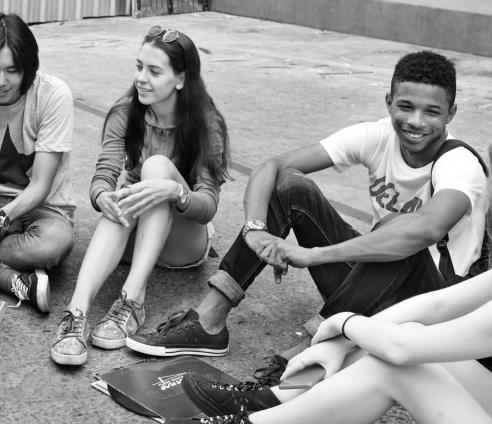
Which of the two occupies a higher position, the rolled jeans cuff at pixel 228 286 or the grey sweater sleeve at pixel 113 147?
the grey sweater sleeve at pixel 113 147

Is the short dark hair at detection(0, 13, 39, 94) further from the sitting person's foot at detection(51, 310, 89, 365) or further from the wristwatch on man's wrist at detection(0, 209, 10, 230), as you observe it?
the sitting person's foot at detection(51, 310, 89, 365)

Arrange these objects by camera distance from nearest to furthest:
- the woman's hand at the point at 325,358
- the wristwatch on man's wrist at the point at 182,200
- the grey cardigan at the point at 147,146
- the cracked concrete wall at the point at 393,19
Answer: the woman's hand at the point at 325,358 → the wristwatch on man's wrist at the point at 182,200 → the grey cardigan at the point at 147,146 → the cracked concrete wall at the point at 393,19

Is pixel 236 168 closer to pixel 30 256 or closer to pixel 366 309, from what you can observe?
pixel 30 256

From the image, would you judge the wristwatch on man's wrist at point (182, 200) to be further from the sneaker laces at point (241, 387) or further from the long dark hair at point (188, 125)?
the sneaker laces at point (241, 387)

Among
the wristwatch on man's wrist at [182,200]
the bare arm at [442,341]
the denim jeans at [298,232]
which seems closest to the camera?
the bare arm at [442,341]

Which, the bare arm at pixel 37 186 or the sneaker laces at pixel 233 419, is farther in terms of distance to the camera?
the bare arm at pixel 37 186

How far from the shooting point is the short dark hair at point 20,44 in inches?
153

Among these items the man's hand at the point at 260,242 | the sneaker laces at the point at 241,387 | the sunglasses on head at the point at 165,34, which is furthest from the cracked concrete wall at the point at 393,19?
the sneaker laces at the point at 241,387

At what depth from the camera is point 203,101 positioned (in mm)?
4164

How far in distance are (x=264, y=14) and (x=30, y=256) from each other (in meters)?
8.11

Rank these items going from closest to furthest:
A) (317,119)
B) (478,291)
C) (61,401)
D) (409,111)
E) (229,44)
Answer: (478,291), (61,401), (409,111), (317,119), (229,44)

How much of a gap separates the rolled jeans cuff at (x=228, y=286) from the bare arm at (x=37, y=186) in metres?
0.89

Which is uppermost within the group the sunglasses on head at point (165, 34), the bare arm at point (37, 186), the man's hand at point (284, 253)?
the sunglasses on head at point (165, 34)

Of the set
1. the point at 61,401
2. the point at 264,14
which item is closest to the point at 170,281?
the point at 61,401
